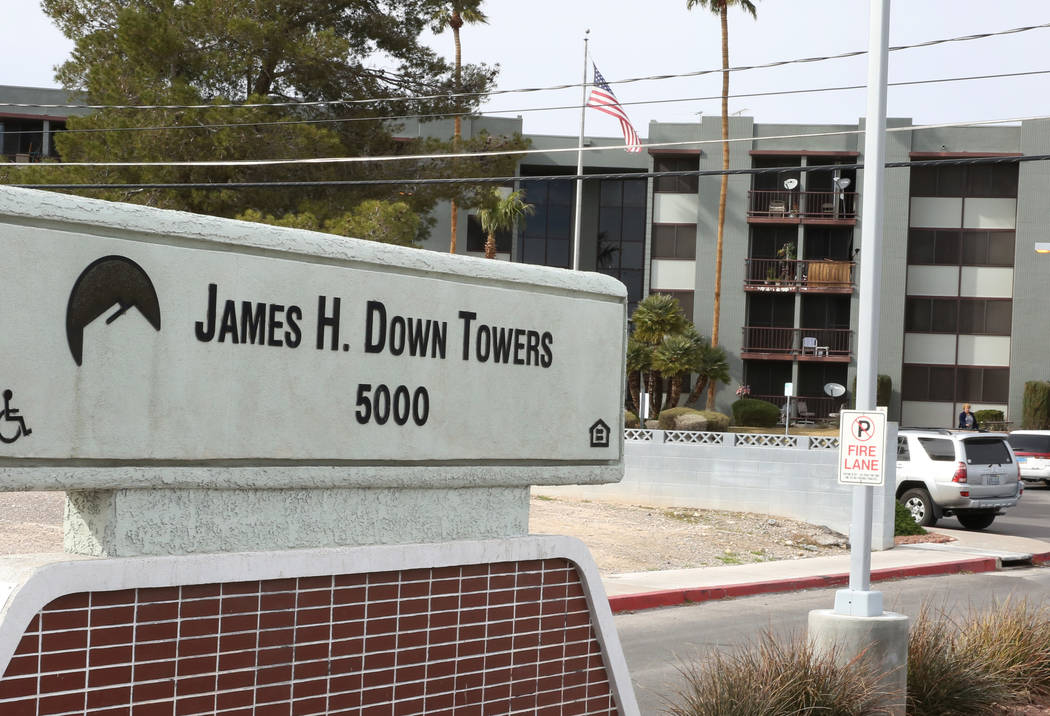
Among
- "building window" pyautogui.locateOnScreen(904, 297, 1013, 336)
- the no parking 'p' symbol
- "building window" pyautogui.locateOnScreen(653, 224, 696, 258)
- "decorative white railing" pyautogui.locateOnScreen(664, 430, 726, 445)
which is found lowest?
"decorative white railing" pyautogui.locateOnScreen(664, 430, 726, 445)

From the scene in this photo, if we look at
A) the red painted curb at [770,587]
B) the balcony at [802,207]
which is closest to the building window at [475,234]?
the balcony at [802,207]

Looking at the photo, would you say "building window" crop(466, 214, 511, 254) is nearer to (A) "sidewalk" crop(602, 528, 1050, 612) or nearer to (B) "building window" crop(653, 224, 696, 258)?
(B) "building window" crop(653, 224, 696, 258)

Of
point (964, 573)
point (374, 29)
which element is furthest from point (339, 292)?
point (374, 29)

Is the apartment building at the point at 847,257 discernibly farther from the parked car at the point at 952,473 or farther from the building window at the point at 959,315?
the parked car at the point at 952,473

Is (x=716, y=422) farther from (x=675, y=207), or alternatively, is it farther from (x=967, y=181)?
(x=967, y=181)

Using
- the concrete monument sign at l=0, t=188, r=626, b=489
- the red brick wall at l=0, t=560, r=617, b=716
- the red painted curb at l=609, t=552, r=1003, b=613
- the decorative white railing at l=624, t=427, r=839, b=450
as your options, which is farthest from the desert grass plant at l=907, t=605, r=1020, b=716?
the decorative white railing at l=624, t=427, r=839, b=450

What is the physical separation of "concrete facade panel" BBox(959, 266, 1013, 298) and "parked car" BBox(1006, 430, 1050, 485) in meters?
11.8

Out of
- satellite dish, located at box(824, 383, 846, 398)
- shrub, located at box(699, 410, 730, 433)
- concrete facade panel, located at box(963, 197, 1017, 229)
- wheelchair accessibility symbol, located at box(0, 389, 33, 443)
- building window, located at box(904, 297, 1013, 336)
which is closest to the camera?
wheelchair accessibility symbol, located at box(0, 389, 33, 443)

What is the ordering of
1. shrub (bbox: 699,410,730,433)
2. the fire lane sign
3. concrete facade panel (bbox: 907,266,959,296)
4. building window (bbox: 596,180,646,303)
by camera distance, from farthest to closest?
1. building window (bbox: 596,180,646,303)
2. concrete facade panel (bbox: 907,266,959,296)
3. shrub (bbox: 699,410,730,433)
4. the fire lane sign

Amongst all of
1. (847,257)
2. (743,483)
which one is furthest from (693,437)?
(847,257)

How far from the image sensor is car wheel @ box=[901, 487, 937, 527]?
22.5m

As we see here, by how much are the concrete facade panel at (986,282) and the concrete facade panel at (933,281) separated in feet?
1.10

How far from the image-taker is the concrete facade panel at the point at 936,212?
47562 mm

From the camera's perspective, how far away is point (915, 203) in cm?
4781
